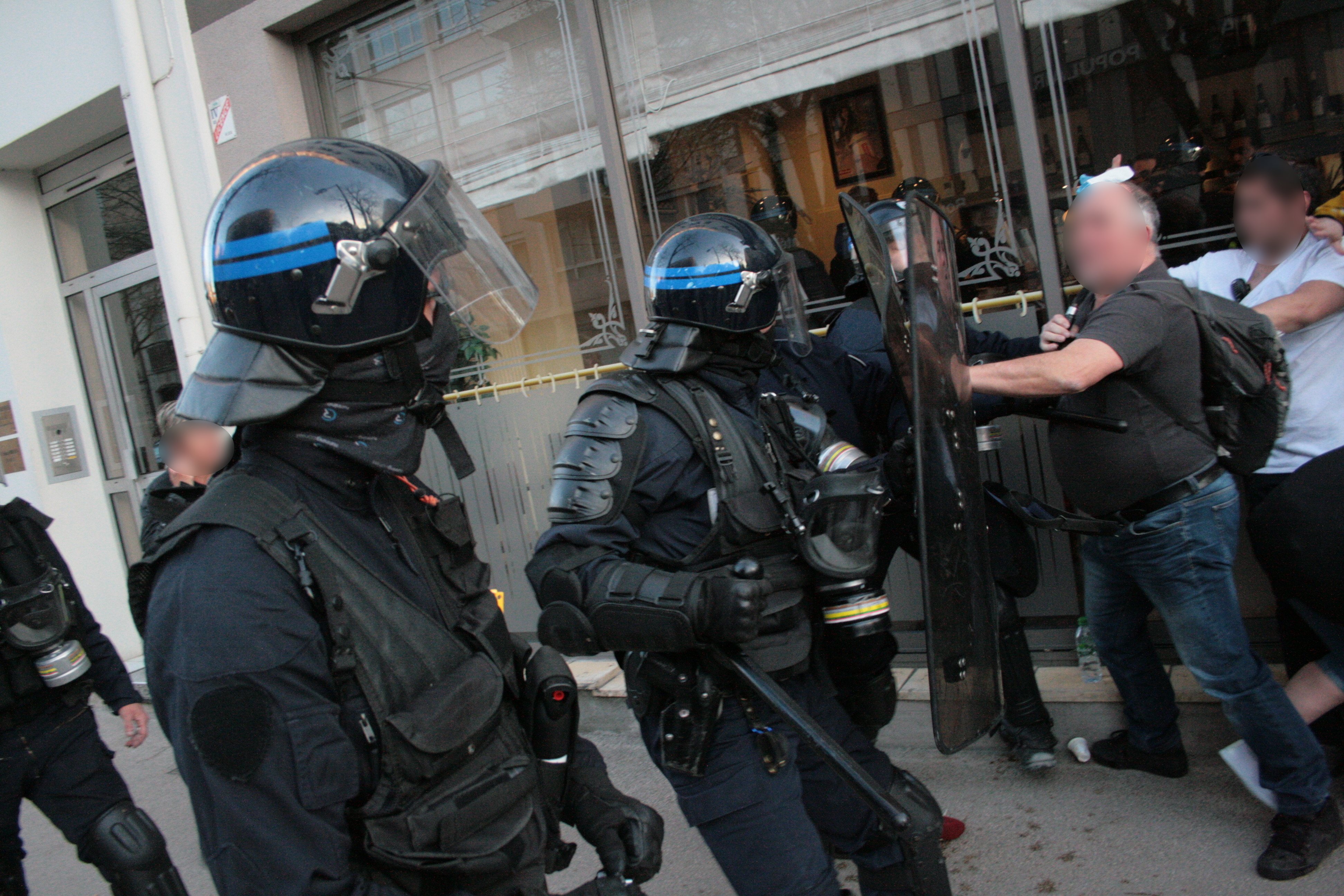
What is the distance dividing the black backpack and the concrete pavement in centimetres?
98

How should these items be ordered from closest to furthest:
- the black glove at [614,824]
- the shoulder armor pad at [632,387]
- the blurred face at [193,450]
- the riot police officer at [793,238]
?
the black glove at [614,824] → the shoulder armor pad at [632,387] → the blurred face at [193,450] → the riot police officer at [793,238]

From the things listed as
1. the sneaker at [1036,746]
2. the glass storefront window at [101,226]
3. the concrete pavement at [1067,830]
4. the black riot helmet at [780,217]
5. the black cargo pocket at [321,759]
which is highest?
the glass storefront window at [101,226]

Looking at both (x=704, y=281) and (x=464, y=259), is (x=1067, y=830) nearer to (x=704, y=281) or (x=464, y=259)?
(x=704, y=281)

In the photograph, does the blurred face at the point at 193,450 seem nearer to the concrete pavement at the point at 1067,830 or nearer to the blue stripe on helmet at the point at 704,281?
the blue stripe on helmet at the point at 704,281

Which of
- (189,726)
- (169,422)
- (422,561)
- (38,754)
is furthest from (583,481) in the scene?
(38,754)

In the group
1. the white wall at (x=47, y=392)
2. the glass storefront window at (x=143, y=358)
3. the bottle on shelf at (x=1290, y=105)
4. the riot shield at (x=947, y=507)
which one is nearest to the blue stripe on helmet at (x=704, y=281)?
the riot shield at (x=947, y=507)

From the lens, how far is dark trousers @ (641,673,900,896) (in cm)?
193

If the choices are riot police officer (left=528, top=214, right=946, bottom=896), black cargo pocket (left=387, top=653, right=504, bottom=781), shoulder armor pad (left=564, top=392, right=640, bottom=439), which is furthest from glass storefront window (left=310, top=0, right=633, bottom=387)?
black cargo pocket (left=387, top=653, right=504, bottom=781)

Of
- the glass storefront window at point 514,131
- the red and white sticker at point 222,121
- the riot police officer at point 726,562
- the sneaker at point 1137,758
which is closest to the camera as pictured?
the riot police officer at point 726,562

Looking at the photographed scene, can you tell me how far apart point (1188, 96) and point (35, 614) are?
414 cm

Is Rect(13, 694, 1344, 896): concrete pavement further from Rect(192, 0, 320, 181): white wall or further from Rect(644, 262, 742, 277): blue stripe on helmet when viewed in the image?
Rect(192, 0, 320, 181): white wall

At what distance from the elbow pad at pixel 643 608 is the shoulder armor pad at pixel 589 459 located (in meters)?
0.21

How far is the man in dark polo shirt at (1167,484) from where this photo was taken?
2.38 meters

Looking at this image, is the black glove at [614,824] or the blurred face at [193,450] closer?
the black glove at [614,824]
